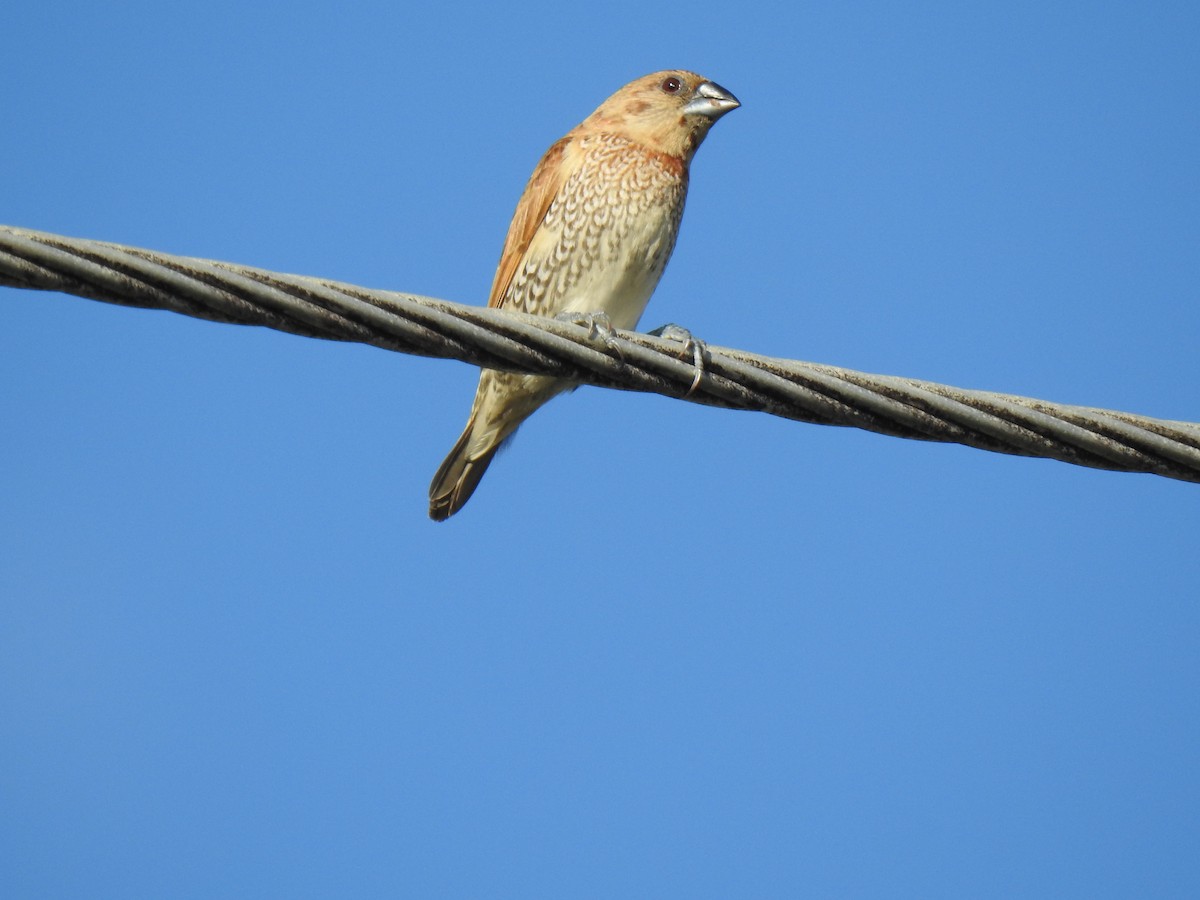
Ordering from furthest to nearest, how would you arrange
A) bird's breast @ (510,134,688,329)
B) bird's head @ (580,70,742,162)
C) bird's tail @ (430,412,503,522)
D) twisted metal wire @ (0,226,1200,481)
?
bird's head @ (580,70,742,162)
bird's tail @ (430,412,503,522)
bird's breast @ (510,134,688,329)
twisted metal wire @ (0,226,1200,481)

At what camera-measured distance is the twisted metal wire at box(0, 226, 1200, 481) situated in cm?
297

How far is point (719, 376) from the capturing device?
10.9ft

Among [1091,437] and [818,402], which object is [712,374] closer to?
[818,402]

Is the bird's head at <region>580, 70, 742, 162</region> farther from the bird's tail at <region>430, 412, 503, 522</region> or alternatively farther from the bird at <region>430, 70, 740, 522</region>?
the bird's tail at <region>430, 412, 503, 522</region>

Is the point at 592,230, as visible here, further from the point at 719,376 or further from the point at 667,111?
the point at 719,376

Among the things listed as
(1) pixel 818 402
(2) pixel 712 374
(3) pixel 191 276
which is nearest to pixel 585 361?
(2) pixel 712 374

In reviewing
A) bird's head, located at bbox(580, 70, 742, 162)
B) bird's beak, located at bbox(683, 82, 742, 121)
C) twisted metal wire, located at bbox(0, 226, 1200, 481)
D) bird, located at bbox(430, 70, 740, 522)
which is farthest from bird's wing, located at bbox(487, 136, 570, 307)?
twisted metal wire, located at bbox(0, 226, 1200, 481)

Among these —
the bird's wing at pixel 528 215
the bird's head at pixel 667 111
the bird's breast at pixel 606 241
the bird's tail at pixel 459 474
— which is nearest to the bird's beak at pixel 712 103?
the bird's head at pixel 667 111

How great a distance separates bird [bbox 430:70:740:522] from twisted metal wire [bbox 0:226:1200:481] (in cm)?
244

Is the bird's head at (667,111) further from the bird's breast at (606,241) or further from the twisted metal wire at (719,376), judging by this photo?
the twisted metal wire at (719,376)

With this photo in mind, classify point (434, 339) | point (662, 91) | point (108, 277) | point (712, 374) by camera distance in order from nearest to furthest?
point (108, 277) → point (434, 339) → point (712, 374) → point (662, 91)

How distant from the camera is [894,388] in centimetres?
327

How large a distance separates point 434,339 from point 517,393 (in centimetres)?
287

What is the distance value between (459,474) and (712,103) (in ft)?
6.47
